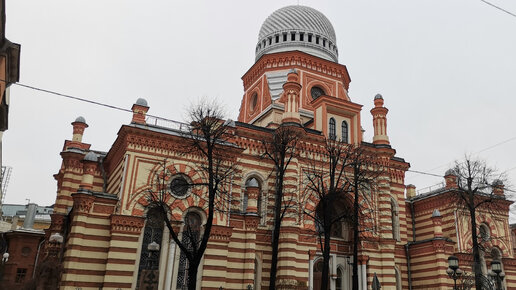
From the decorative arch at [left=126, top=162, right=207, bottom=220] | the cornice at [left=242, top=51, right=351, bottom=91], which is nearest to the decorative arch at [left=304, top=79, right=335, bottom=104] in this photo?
the cornice at [left=242, top=51, right=351, bottom=91]

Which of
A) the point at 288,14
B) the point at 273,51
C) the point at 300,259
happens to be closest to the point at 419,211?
the point at 300,259

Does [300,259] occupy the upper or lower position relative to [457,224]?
lower

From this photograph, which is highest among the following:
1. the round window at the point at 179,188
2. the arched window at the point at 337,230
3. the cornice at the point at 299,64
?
the cornice at the point at 299,64

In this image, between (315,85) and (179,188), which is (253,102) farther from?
(179,188)

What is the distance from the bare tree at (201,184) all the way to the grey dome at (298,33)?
1746 centimetres

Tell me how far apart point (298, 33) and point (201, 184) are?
26136 millimetres

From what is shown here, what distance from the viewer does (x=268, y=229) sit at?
1140 inches

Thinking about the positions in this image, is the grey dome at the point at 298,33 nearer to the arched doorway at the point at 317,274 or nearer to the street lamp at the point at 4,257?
the arched doorway at the point at 317,274

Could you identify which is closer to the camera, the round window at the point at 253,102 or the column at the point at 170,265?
the column at the point at 170,265

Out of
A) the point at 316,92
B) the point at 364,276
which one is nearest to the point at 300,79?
the point at 316,92

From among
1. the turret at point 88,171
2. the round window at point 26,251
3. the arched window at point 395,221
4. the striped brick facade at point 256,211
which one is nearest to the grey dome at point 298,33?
the striped brick facade at point 256,211

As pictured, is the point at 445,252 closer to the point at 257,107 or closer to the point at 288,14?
the point at 257,107

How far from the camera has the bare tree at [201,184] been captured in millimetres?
18984

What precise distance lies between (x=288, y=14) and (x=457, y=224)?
25746 millimetres
